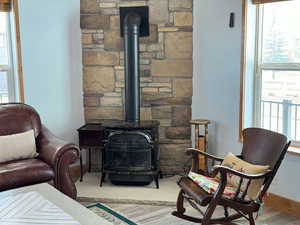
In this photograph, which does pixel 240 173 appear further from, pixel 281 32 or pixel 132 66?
pixel 132 66

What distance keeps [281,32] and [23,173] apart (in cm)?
268

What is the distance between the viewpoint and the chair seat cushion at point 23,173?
3145 millimetres

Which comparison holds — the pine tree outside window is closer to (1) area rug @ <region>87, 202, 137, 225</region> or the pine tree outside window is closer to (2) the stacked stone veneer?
(2) the stacked stone veneer

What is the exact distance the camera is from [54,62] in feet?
14.3

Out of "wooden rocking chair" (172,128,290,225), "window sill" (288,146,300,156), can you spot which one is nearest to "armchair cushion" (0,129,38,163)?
"wooden rocking chair" (172,128,290,225)

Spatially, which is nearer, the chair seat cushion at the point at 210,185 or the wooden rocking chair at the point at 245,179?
the wooden rocking chair at the point at 245,179

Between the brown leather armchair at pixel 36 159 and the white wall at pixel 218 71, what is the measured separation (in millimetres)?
1594

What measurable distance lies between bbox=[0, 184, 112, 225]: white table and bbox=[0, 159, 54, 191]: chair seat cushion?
1.32ft

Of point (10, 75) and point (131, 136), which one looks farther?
point (10, 75)

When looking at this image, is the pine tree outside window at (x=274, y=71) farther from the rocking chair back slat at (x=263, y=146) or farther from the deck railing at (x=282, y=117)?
the rocking chair back slat at (x=263, y=146)

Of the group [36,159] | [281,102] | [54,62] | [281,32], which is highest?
[281,32]

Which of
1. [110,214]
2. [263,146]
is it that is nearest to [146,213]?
[110,214]

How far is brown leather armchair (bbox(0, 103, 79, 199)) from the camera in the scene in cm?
322

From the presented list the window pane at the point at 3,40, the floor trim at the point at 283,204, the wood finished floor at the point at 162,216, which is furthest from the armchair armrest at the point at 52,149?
the floor trim at the point at 283,204
